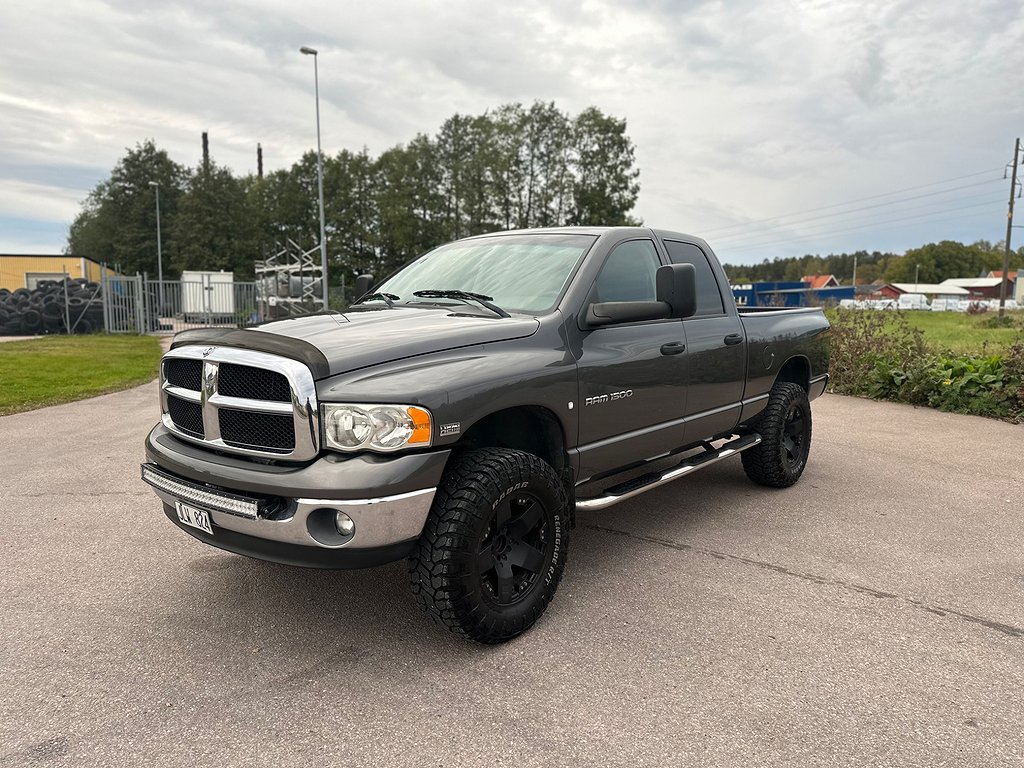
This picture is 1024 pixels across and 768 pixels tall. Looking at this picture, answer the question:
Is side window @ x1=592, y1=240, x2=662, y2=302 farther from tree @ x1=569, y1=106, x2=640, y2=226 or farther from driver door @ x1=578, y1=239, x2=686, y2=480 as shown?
tree @ x1=569, y1=106, x2=640, y2=226

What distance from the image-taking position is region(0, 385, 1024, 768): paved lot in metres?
2.49

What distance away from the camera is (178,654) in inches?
121

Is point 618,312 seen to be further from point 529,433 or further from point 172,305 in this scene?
point 172,305

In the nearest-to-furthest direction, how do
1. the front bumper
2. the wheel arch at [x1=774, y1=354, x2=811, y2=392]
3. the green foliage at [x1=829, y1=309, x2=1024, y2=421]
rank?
the front bumper < the wheel arch at [x1=774, y1=354, x2=811, y2=392] < the green foliage at [x1=829, y1=309, x2=1024, y2=421]

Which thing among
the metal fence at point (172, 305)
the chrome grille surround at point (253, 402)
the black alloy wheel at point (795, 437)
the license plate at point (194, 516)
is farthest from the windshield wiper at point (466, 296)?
the metal fence at point (172, 305)

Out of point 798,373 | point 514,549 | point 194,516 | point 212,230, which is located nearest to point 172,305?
point 798,373

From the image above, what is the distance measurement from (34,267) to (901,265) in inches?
5881

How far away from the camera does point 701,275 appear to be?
4965 mm

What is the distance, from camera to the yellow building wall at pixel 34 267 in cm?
4266

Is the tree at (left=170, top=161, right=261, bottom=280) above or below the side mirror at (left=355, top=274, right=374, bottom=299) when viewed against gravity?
above

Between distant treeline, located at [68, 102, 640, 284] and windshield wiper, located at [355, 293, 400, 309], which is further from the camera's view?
distant treeline, located at [68, 102, 640, 284]

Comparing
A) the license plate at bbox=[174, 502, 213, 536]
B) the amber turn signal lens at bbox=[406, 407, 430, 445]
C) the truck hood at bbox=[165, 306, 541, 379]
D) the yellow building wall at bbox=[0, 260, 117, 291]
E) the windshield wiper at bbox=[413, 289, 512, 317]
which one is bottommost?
the license plate at bbox=[174, 502, 213, 536]

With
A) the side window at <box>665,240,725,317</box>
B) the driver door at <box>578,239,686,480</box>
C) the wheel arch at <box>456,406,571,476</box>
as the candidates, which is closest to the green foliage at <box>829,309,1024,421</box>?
the side window at <box>665,240,725,317</box>

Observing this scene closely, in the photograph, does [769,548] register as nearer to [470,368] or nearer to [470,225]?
[470,368]
